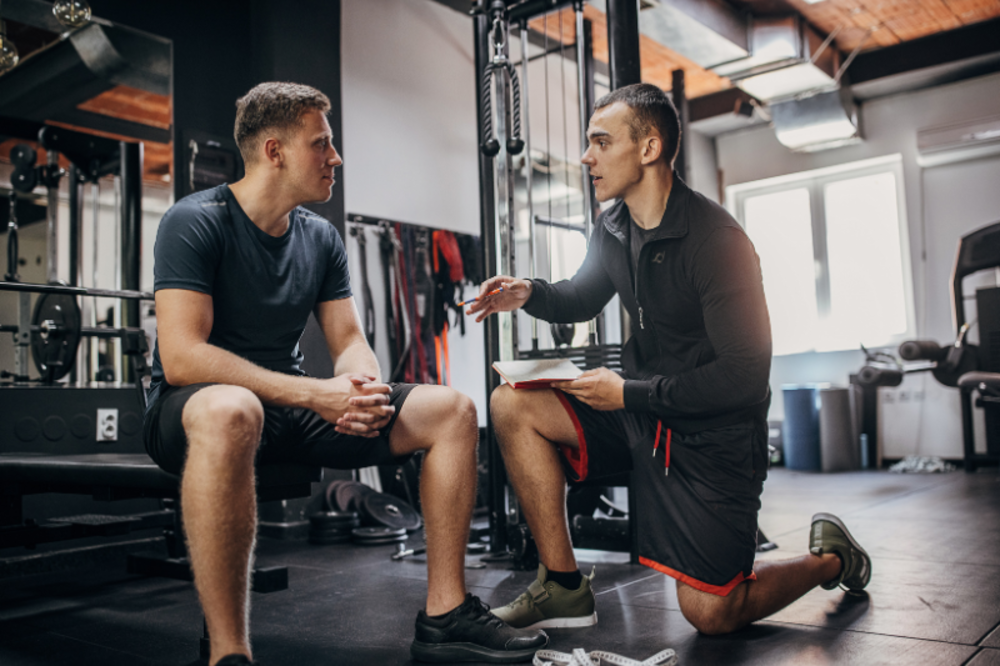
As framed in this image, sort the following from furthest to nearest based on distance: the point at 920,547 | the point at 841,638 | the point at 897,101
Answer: the point at 897,101, the point at 920,547, the point at 841,638

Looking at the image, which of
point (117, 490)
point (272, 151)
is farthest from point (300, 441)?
point (272, 151)

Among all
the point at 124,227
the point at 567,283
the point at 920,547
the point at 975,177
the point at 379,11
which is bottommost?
the point at 920,547

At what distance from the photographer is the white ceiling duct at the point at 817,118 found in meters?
6.25

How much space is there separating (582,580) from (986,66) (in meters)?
6.24

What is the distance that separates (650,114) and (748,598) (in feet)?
3.84

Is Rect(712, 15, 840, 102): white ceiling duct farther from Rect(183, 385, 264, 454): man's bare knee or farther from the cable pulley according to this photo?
Rect(183, 385, 264, 454): man's bare knee

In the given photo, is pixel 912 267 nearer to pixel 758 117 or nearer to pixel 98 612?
pixel 758 117

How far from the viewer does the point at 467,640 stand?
5.37ft

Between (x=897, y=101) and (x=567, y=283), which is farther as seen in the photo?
(x=897, y=101)

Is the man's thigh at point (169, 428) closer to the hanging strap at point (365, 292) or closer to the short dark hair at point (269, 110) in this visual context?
the short dark hair at point (269, 110)

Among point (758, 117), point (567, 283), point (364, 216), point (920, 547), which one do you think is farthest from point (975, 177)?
point (567, 283)

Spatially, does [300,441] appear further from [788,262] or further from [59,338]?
[788,262]

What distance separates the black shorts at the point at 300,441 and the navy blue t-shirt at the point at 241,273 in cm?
10

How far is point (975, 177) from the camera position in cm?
632
